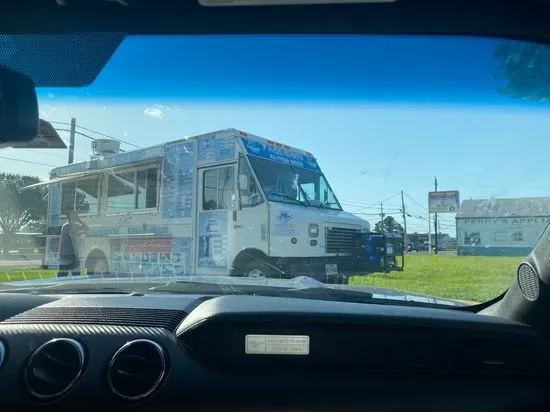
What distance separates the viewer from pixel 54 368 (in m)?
Result: 2.53

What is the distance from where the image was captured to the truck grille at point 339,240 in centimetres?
513

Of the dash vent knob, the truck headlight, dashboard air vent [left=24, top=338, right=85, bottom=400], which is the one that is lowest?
dashboard air vent [left=24, top=338, right=85, bottom=400]

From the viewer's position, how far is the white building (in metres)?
2.87

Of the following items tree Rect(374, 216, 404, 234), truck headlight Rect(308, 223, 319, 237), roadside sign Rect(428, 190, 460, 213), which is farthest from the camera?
truck headlight Rect(308, 223, 319, 237)

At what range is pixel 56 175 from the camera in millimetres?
4176

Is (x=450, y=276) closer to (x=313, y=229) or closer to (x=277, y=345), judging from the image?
(x=277, y=345)

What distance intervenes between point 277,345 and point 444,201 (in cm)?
→ 139

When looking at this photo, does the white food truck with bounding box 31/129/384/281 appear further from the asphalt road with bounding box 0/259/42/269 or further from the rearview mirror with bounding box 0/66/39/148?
the rearview mirror with bounding box 0/66/39/148

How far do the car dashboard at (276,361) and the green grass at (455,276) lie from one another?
1.51 ft

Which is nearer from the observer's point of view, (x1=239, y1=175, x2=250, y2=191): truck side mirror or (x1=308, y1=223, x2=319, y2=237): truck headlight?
(x1=308, y1=223, x2=319, y2=237): truck headlight

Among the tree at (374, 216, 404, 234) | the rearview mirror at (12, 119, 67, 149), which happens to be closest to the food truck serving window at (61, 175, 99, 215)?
the rearview mirror at (12, 119, 67, 149)

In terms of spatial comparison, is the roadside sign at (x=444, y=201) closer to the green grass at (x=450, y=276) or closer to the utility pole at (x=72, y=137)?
the green grass at (x=450, y=276)

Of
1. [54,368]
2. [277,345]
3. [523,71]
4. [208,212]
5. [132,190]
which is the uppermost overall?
[523,71]

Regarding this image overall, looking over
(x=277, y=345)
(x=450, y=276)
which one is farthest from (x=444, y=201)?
(x=277, y=345)
